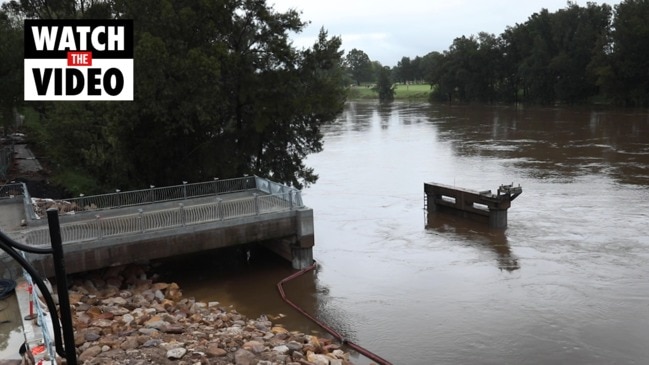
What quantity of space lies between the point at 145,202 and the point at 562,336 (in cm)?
1420

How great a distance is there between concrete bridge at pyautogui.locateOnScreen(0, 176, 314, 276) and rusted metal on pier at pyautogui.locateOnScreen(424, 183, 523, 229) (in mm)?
9259

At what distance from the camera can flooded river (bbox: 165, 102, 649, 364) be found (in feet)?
46.1

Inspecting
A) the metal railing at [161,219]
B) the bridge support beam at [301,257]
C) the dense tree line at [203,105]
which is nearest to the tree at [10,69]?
the dense tree line at [203,105]

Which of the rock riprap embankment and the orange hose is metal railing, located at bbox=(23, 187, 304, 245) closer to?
the rock riprap embankment

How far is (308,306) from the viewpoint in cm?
1659

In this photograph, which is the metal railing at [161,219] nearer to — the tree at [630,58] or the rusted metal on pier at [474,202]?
the rusted metal on pier at [474,202]

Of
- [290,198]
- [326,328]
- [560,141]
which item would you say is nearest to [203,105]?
[290,198]

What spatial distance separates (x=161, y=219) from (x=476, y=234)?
43.8ft

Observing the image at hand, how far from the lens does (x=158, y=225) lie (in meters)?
17.4

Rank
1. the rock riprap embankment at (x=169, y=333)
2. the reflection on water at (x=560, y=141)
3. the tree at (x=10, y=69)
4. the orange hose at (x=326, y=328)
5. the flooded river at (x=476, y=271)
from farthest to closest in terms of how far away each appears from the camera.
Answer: the reflection on water at (x=560, y=141) → the tree at (x=10, y=69) → the flooded river at (x=476, y=271) → the orange hose at (x=326, y=328) → the rock riprap embankment at (x=169, y=333)

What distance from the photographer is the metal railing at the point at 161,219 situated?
16.4m

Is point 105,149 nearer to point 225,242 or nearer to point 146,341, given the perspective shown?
point 225,242

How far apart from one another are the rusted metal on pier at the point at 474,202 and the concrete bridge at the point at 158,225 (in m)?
9.26

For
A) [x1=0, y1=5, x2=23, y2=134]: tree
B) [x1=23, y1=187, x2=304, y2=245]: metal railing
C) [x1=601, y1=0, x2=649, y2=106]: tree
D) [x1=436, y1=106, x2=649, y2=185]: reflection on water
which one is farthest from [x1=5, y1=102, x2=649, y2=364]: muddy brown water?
[x1=601, y1=0, x2=649, y2=106]: tree
